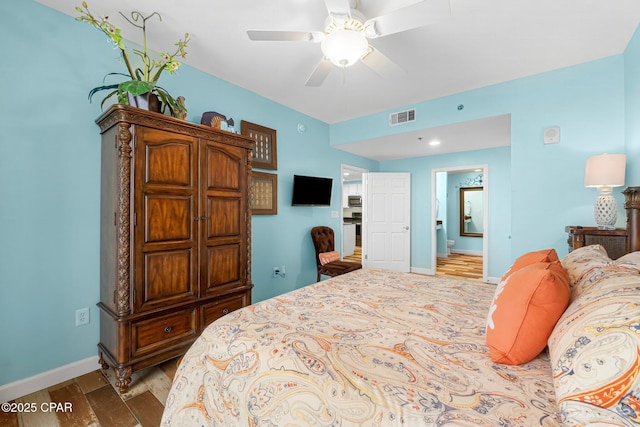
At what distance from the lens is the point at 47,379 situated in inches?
74.4

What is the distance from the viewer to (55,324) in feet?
6.38

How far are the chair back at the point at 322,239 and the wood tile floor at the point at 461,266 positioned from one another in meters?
2.53

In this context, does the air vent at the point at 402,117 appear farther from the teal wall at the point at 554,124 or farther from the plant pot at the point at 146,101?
the plant pot at the point at 146,101

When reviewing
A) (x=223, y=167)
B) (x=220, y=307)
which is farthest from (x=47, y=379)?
(x=223, y=167)

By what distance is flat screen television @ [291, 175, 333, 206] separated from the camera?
3.82m

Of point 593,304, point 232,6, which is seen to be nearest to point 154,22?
point 232,6

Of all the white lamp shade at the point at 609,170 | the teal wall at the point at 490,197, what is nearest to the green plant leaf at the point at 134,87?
the white lamp shade at the point at 609,170

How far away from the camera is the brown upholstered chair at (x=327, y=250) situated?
3721 millimetres

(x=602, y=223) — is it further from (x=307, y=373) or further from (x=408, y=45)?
(x=307, y=373)

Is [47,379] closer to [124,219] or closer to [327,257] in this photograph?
[124,219]

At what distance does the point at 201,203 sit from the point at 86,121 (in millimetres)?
1065

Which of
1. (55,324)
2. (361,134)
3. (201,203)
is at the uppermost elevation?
(361,134)

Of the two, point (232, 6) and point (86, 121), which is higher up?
point (232, 6)

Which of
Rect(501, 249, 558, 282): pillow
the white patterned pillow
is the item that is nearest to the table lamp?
Rect(501, 249, 558, 282): pillow
